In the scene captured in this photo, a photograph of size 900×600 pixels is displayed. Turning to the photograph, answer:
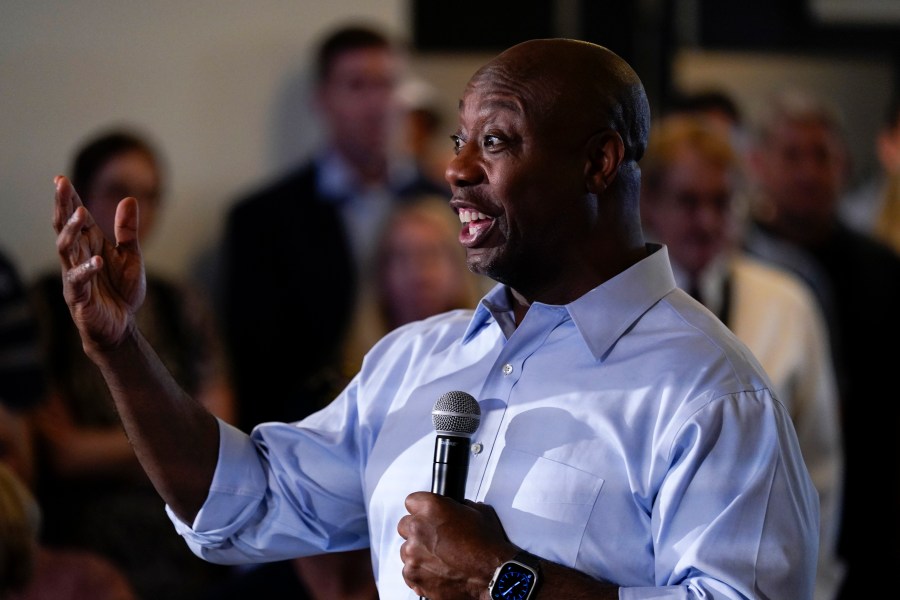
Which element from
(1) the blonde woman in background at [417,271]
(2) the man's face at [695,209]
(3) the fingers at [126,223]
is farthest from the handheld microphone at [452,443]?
(1) the blonde woman in background at [417,271]

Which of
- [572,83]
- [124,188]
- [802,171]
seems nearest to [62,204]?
[572,83]

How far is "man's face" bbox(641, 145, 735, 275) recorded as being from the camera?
3.48m

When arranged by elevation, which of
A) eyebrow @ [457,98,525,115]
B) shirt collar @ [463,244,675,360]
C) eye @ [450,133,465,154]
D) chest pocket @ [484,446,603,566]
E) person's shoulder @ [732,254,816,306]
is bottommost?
person's shoulder @ [732,254,816,306]

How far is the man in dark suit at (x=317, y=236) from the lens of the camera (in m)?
4.24

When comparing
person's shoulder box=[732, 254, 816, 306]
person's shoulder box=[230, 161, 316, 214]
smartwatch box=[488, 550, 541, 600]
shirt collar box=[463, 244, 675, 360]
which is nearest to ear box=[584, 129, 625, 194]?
shirt collar box=[463, 244, 675, 360]

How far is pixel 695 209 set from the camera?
11.5 ft

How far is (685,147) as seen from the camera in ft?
11.5

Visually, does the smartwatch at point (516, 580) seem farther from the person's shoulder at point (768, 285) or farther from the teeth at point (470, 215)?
the person's shoulder at point (768, 285)

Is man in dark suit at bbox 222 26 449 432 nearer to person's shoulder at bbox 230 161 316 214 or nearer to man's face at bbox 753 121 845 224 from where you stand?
person's shoulder at bbox 230 161 316 214

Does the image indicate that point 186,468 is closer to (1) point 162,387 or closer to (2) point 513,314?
(1) point 162,387

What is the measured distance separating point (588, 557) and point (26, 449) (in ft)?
7.73

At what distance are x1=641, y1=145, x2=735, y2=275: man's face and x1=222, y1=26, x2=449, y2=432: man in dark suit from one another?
117 cm

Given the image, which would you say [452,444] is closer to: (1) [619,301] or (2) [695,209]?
(1) [619,301]

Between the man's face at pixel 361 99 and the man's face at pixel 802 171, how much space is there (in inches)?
58.9
